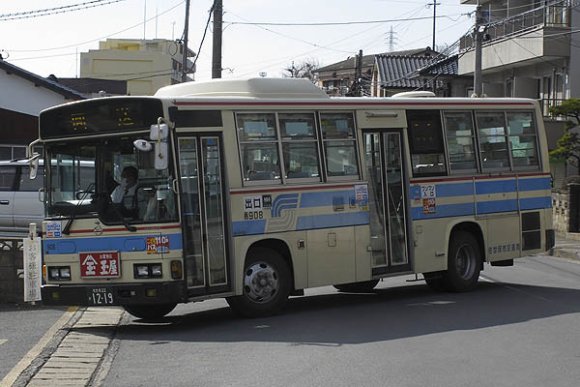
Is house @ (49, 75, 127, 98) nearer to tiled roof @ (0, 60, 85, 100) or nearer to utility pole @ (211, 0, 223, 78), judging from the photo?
tiled roof @ (0, 60, 85, 100)

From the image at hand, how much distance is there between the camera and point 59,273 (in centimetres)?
1016

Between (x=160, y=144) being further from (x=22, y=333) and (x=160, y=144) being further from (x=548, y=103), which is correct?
(x=548, y=103)

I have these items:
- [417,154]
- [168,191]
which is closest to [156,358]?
[168,191]

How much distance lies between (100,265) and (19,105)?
24.9 metres

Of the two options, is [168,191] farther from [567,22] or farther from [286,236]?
[567,22]

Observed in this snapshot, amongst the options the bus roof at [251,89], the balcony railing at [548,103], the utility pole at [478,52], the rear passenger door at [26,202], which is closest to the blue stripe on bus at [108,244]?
the bus roof at [251,89]

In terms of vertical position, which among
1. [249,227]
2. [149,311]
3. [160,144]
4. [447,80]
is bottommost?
[149,311]

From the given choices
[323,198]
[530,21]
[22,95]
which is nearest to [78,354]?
[323,198]

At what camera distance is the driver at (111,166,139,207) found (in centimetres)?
990

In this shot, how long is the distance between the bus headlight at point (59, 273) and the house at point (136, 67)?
67999 millimetres

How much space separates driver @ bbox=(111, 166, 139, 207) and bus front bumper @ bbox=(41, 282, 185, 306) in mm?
1094

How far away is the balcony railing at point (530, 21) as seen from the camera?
29.2m

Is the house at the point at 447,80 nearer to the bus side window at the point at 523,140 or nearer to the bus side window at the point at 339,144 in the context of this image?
the bus side window at the point at 523,140

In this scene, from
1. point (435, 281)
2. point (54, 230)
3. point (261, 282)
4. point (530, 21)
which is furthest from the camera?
point (530, 21)
